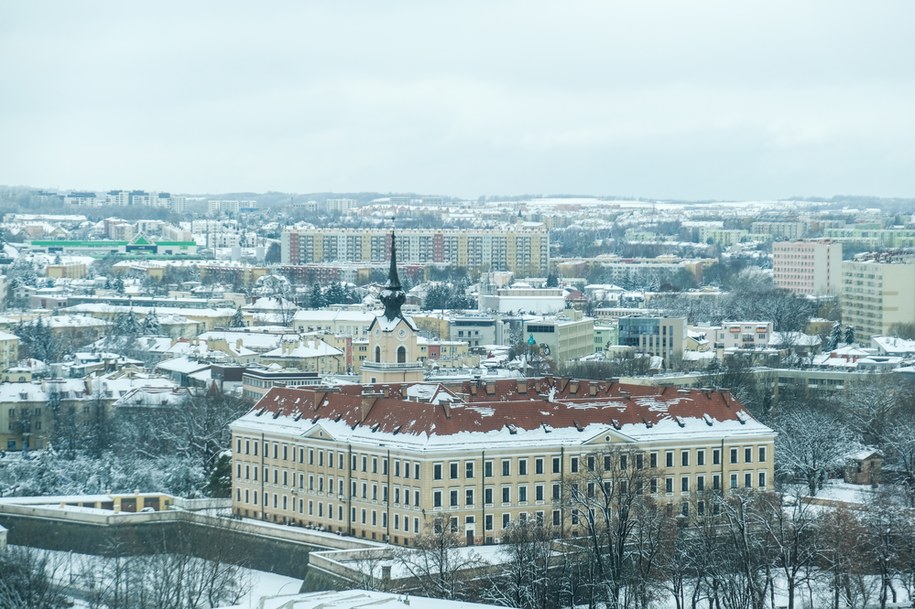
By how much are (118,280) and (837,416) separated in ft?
304

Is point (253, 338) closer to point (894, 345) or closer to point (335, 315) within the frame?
point (335, 315)

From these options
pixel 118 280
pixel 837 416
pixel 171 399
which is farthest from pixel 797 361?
pixel 118 280

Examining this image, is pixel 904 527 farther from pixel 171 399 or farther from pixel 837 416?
pixel 171 399

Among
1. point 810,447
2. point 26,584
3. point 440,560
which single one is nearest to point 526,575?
point 440,560

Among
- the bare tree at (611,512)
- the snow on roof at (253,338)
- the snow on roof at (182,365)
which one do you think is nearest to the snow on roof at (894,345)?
the snow on roof at (253,338)

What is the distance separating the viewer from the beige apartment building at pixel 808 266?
498 ft

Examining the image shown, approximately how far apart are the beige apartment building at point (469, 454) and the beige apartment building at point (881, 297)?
5407 centimetres

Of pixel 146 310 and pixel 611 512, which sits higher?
pixel 611 512

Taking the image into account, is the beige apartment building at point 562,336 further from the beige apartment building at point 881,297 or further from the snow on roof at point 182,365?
the snow on roof at point 182,365

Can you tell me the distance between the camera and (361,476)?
2299 inches

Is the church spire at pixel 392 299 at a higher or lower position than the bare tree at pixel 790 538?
higher

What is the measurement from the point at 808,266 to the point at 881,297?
38.1 metres

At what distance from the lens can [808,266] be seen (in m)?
154

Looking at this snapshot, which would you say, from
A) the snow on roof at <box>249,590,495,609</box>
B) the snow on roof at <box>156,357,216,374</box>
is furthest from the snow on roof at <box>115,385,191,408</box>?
the snow on roof at <box>249,590,495,609</box>
